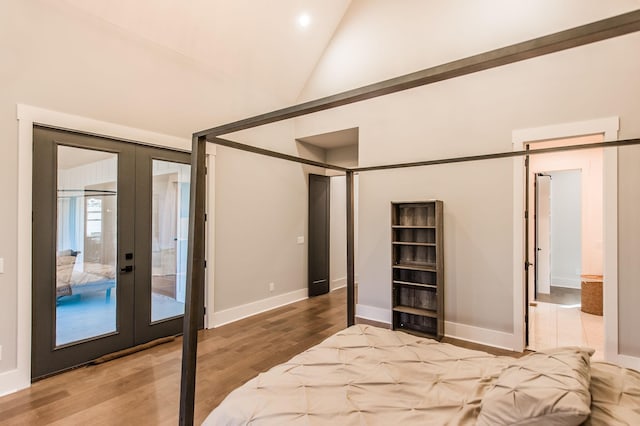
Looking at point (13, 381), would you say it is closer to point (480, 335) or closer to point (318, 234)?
point (318, 234)

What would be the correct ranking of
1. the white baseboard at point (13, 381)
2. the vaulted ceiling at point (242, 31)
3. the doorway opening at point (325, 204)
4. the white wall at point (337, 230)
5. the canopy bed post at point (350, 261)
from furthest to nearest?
1. the white wall at point (337, 230)
2. the doorway opening at point (325, 204)
3. the vaulted ceiling at point (242, 31)
4. the canopy bed post at point (350, 261)
5. the white baseboard at point (13, 381)

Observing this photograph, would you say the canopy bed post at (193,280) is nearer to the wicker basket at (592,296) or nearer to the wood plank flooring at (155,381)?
the wood plank flooring at (155,381)

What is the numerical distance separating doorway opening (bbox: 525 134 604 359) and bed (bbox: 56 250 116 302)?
4704 millimetres

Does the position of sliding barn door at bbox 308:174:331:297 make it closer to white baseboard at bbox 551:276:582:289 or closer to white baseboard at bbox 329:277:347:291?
white baseboard at bbox 329:277:347:291

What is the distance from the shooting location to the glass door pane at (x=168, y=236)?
3906 millimetres

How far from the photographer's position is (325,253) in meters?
6.44

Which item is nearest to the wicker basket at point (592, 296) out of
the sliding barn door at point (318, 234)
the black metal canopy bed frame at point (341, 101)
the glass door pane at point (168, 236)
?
the black metal canopy bed frame at point (341, 101)

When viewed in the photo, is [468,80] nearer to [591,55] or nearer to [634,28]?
[591,55]

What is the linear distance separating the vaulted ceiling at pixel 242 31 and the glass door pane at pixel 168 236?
1.46 m

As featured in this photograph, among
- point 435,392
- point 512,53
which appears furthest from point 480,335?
point 512,53

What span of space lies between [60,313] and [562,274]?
841cm

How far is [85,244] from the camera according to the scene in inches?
132

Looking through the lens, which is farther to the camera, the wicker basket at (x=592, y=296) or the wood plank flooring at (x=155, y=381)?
the wicker basket at (x=592, y=296)

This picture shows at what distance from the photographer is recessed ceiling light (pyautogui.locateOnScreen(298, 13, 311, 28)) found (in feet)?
15.4
